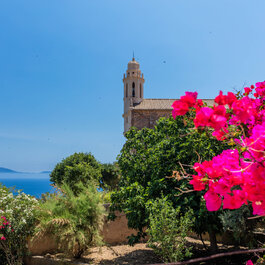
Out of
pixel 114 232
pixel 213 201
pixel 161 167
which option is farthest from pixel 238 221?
pixel 213 201

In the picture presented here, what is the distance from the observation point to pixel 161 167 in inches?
296

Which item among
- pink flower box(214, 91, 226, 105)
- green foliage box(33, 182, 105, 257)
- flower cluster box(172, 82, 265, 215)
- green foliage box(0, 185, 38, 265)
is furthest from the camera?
green foliage box(0, 185, 38, 265)

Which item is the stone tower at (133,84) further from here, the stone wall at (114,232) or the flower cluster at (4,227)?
the flower cluster at (4,227)

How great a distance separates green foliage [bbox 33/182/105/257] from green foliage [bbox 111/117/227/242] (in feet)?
2.42

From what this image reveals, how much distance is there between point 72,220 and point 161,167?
10.2ft

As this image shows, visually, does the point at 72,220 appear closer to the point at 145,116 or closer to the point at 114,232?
the point at 114,232

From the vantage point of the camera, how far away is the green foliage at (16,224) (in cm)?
805

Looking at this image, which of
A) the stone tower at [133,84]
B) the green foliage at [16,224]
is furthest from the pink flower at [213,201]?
the stone tower at [133,84]

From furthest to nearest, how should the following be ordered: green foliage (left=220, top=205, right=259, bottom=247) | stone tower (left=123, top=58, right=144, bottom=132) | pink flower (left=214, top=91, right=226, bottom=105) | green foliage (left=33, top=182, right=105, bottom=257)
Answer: stone tower (left=123, top=58, right=144, bottom=132)
green foliage (left=33, top=182, right=105, bottom=257)
green foliage (left=220, top=205, right=259, bottom=247)
pink flower (left=214, top=91, right=226, bottom=105)

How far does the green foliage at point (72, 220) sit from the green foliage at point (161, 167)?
0.74 m

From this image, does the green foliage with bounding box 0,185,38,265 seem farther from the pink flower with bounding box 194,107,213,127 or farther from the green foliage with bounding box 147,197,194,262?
the pink flower with bounding box 194,107,213,127

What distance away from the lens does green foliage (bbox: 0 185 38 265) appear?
317 inches

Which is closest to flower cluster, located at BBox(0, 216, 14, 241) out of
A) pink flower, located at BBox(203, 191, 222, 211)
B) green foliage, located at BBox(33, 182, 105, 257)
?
green foliage, located at BBox(33, 182, 105, 257)

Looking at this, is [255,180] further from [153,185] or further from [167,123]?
[167,123]
